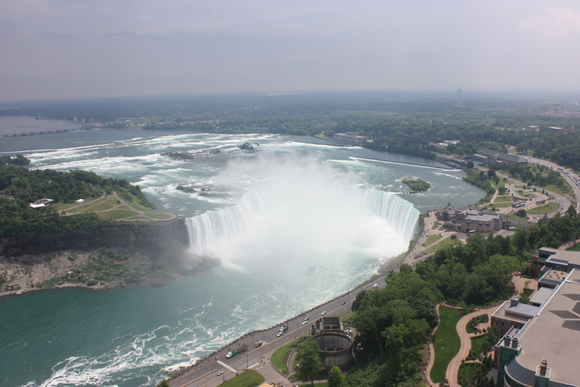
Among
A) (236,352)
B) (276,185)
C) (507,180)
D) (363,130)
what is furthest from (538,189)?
(363,130)

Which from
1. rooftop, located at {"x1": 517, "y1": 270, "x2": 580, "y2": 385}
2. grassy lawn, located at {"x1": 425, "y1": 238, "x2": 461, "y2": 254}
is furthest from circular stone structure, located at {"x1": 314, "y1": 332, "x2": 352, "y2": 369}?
grassy lawn, located at {"x1": 425, "y1": 238, "x2": 461, "y2": 254}

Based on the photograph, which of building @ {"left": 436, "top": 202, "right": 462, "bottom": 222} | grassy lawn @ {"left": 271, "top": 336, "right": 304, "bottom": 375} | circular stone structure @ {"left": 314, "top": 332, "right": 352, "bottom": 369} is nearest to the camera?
circular stone structure @ {"left": 314, "top": 332, "right": 352, "bottom": 369}

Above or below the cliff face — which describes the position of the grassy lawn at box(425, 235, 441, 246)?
below

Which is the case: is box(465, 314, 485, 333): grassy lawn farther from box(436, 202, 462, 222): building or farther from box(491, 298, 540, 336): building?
box(436, 202, 462, 222): building

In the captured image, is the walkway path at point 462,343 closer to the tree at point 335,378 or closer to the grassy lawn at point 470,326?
the grassy lawn at point 470,326

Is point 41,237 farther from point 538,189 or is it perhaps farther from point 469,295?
point 538,189

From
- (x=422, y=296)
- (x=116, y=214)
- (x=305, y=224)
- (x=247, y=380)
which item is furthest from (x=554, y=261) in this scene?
(x=116, y=214)

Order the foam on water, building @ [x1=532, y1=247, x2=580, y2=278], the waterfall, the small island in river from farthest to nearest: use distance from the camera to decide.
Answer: the small island in river < the waterfall < the foam on water < building @ [x1=532, y1=247, x2=580, y2=278]
